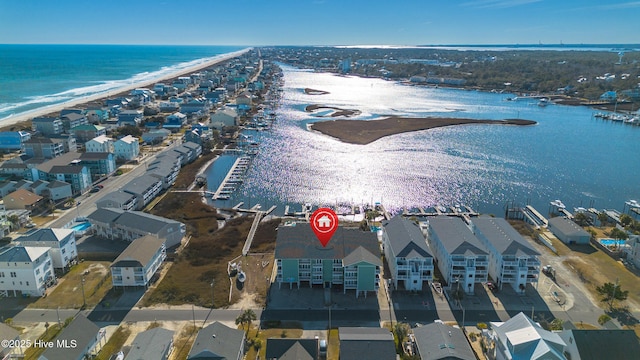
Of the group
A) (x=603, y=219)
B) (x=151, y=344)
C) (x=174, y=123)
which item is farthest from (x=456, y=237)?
(x=174, y=123)

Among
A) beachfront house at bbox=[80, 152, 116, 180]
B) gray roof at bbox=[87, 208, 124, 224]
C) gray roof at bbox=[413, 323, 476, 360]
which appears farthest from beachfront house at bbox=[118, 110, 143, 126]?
gray roof at bbox=[413, 323, 476, 360]

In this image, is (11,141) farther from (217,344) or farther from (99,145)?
(217,344)

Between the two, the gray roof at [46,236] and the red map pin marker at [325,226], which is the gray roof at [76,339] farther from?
the red map pin marker at [325,226]

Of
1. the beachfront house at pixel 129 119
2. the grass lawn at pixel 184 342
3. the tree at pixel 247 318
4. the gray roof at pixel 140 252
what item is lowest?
the grass lawn at pixel 184 342

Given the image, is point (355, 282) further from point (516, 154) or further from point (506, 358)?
point (516, 154)

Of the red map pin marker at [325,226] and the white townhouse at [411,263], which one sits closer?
the white townhouse at [411,263]

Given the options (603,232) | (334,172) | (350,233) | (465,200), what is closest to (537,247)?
(603,232)

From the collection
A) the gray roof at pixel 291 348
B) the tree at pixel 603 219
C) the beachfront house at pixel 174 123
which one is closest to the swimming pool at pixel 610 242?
the tree at pixel 603 219
